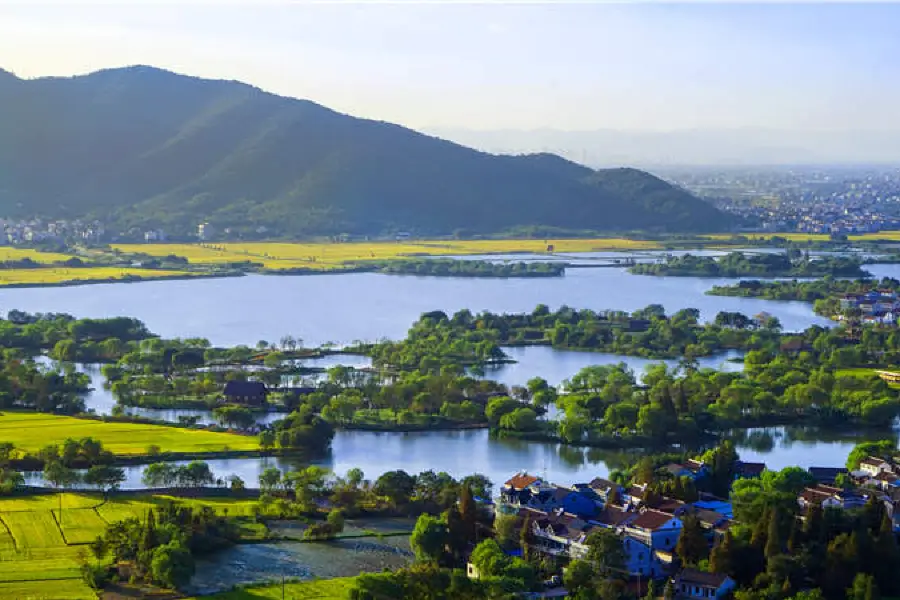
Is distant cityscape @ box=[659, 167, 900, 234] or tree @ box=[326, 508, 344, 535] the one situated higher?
distant cityscape @ box=[659, 167, 900, 234]

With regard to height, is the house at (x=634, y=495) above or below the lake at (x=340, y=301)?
below

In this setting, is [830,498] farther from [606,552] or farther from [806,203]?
[806,203]

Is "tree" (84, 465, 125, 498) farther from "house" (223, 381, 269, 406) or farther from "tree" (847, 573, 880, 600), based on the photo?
"tree" (847, 573, 880, 600)

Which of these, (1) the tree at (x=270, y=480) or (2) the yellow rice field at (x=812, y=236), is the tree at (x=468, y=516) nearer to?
(1) the tree at (x=270, y=480)

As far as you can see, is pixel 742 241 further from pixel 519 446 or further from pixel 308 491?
pixel 308 491

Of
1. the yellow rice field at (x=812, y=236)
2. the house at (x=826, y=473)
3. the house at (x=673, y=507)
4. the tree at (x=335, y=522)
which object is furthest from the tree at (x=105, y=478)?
the yellow rice field at (x=812, y=236)

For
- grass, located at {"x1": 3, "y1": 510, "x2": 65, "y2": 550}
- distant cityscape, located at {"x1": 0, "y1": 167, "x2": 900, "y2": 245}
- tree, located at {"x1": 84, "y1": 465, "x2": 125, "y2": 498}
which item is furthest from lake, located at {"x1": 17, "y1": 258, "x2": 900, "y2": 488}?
distant cityscape, located at {"x1": 0, "y1": 167, "x2": 900, "y2": 245}

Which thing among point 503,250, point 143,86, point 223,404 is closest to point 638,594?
point 223,404
